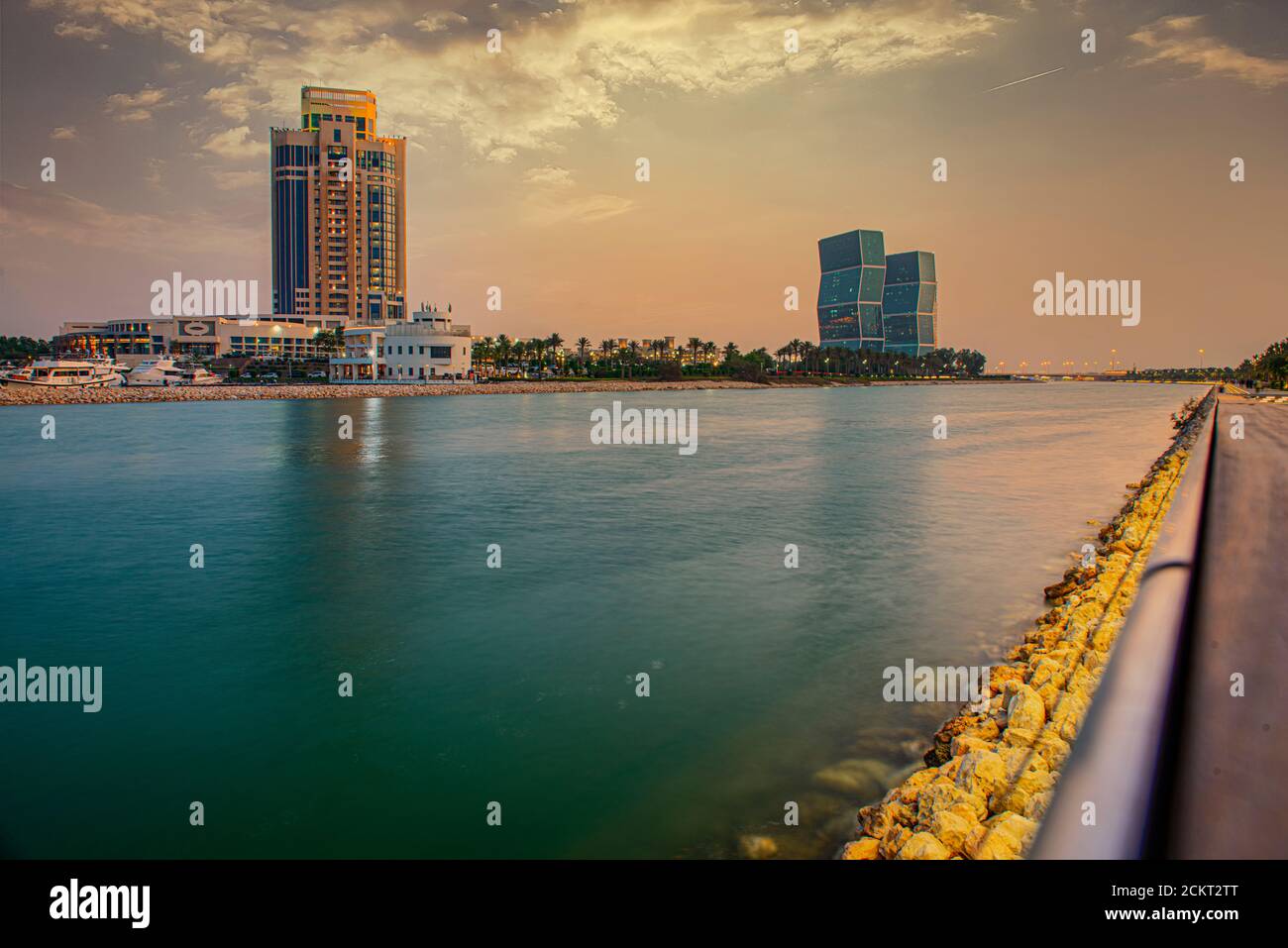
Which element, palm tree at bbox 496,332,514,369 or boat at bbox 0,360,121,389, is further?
palm tree at bbox 496,332,514,369

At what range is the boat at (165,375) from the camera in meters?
141

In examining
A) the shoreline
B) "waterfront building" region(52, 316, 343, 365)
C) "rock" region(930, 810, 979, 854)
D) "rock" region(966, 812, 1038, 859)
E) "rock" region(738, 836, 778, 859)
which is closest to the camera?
"rock" region(966, 812, 1038, 859)

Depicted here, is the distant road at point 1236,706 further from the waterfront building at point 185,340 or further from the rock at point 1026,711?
the waterfront building at point 185,340

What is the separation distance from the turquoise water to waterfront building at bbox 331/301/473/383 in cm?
10555

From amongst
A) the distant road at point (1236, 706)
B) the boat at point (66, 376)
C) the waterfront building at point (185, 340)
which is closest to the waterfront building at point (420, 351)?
the waterfront building at point (185, 340)

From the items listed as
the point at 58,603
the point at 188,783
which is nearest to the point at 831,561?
the point at 188,783

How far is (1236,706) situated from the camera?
743cm

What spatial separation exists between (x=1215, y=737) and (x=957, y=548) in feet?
52.9

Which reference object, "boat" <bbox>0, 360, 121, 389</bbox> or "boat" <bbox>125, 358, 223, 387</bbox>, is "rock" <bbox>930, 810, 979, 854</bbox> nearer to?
"boat" <bbox>0, 360, 121, 389</bbox>

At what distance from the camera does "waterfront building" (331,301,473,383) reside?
141m

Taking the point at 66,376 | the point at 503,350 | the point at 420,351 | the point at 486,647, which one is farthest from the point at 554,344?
the point at 486,647

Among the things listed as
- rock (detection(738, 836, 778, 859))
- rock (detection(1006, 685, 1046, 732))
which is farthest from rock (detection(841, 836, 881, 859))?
rock (detection(1006, 685, 1046, 732))

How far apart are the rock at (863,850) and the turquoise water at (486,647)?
800mm

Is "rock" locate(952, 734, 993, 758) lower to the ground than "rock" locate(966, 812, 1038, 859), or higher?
lower
